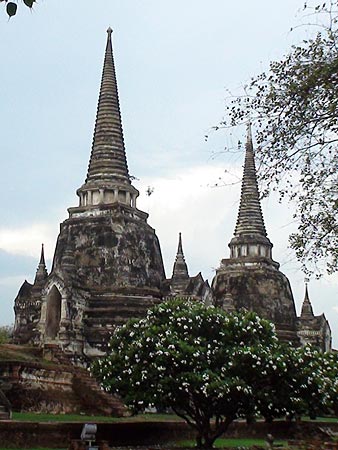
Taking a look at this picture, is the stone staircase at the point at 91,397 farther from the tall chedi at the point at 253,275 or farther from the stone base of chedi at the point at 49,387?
the tall chedi at the point at 253,275

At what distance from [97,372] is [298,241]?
430 inches

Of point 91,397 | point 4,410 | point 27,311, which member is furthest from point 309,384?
point 27,311

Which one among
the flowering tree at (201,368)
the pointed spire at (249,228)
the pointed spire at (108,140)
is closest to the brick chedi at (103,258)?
the pointed spire at (108,140)

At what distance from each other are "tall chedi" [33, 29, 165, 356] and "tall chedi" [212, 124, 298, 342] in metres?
8.22

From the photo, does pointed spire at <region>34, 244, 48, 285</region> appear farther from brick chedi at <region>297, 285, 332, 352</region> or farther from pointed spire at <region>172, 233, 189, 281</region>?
brick chedi at <region>297, 285, 332, 352</region>

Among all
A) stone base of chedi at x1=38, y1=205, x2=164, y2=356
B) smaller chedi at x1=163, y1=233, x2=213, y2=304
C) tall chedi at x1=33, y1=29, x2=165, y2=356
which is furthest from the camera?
smaller chedi at x1=163, y1=233, x2=213, y2=304

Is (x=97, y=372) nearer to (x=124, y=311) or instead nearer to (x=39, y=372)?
(x=39, y=372)

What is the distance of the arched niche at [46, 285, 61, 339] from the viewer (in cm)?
3353

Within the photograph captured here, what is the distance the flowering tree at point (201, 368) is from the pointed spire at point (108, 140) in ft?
58.1

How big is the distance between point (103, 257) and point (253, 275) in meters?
13.2

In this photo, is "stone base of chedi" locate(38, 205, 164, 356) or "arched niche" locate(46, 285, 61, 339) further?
"arched niche" locate(46, 285, 61, 339)

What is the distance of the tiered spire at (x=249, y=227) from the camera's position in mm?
47031

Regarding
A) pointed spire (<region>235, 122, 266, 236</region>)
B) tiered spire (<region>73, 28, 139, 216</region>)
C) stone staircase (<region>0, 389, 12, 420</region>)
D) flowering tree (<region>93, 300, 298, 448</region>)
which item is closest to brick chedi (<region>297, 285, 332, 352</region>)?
pointed spire (<region>235, 122, 266, 236</region>)

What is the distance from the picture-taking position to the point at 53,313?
33.8 m
